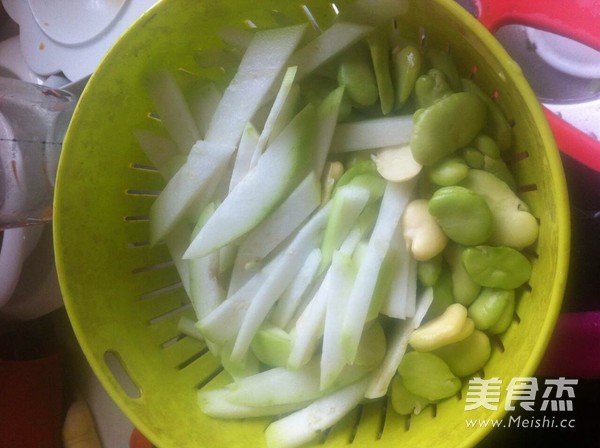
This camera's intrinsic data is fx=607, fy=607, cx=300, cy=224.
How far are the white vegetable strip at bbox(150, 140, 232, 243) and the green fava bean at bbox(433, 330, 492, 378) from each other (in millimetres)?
311

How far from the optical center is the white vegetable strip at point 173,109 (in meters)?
0.70

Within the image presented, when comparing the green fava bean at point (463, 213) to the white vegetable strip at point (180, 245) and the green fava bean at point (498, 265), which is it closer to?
the green fava bean at point (498, 265)

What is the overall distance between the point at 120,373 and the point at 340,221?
31cm

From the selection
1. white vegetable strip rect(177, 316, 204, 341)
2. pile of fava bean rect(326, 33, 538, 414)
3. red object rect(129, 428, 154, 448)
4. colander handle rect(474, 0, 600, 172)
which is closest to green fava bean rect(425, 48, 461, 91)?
pile of fava bean rect(326, 33, 538, 414)

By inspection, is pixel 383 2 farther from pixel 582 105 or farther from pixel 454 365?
pixel 454 365

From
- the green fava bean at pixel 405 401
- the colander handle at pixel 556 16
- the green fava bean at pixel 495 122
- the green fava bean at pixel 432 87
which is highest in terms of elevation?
the colander handle at pixel 556 16

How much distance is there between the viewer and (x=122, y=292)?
732 millimetres

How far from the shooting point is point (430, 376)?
61 centimetres

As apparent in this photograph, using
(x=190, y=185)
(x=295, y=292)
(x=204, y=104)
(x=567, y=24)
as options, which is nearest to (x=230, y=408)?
(x=295, y=292)

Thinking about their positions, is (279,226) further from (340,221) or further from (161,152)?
(161,152)

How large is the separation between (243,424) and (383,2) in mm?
A: 486

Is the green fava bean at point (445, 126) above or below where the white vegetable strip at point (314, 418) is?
above

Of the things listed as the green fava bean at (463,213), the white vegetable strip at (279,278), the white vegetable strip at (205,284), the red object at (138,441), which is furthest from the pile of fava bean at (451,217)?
the red object at (138,441)

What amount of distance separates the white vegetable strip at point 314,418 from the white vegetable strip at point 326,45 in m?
0.35
